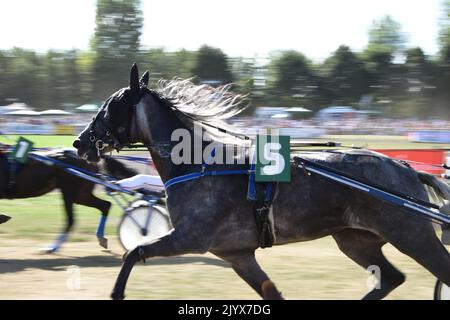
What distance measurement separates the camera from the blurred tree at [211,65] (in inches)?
2516

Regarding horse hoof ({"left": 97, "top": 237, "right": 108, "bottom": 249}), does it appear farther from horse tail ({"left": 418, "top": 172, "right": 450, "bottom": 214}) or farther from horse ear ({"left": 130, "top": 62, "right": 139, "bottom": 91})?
horse tail ({"left": 418, "top": 172, "right": 450, "bottom": 214})

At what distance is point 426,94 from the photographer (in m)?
66.6

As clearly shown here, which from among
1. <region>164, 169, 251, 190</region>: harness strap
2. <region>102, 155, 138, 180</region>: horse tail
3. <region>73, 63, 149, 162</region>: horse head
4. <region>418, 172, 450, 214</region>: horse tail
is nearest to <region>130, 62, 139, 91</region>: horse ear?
<region>73, 63, 149, 162</region>: horse head

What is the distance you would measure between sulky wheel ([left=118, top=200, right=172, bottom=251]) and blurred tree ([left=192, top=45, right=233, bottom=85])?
55684 millimetres

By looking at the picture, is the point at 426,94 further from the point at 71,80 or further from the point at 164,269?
the point at 164,269

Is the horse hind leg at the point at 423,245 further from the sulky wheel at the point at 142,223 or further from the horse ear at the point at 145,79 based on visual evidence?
the sulky wheel at the point at 142,223

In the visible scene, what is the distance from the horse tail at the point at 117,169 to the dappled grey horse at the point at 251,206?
3.79 m

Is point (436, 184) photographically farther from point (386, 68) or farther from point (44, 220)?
point (386, 68)

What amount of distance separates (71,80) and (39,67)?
A: 5404 millimetres

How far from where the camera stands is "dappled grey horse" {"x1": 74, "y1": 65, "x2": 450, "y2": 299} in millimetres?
4910

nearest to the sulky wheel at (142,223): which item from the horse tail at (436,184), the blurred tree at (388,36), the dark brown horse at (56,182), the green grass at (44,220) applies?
the dark brown horse at (56,182)

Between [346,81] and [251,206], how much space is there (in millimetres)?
62665
